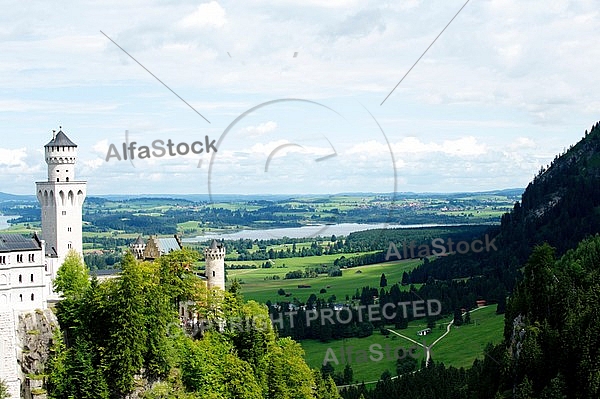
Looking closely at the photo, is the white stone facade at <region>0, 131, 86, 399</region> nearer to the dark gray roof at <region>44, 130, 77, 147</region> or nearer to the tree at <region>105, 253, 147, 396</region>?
the dark gray roof at <region>44, 130, 77, 147</region>

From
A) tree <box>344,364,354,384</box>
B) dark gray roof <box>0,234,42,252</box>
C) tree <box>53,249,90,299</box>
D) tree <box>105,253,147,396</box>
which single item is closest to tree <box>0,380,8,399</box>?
tree <box>105,253,147,396</box>

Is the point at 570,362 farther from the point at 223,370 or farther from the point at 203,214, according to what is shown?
the point at 203,214

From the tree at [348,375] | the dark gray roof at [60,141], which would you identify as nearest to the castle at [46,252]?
the dark gray roof at [60,141]

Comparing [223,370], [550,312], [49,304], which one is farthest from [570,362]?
[49,304]

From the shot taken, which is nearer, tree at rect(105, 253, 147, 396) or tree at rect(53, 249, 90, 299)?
tree at rect(105, 253, 147, 396)

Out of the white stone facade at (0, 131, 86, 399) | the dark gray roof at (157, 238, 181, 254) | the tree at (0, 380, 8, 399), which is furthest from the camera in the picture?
the dark gray roof at (157, 238, 181, 254)

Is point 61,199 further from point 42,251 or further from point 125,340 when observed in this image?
point 125,340
